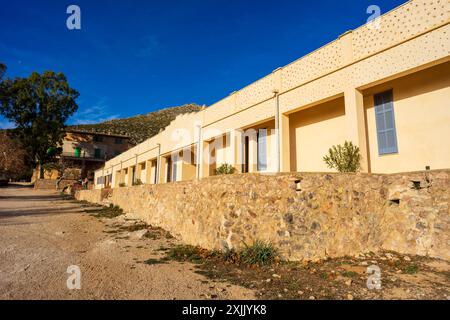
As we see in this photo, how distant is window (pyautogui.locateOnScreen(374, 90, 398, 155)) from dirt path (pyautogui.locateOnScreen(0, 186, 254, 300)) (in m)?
7.15

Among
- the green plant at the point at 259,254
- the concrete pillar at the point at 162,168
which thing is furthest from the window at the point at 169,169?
the green plant at the point at 259,254

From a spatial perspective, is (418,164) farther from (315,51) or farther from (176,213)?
(176,213)

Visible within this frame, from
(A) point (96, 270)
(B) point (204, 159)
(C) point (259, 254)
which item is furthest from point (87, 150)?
(C) point (259, 254)

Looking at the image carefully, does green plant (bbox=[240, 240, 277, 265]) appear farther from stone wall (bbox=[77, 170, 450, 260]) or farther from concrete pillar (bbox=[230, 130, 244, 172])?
concrete pillar (bbox=[230, 130, 244, 172])

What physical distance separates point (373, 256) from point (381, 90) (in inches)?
234

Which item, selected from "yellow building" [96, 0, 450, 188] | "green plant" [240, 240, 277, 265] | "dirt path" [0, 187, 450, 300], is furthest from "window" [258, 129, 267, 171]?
"green plant" [240, 240, 277, 265]

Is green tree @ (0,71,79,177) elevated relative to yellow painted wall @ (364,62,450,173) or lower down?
elevated

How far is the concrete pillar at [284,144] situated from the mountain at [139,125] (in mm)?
45937

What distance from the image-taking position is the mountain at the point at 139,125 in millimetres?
58987

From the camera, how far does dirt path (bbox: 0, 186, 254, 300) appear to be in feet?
13.5

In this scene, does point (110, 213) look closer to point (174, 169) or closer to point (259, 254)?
point (174, 169)
